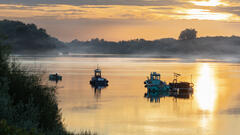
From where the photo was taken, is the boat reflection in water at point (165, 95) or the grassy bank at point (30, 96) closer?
the grassy bank at point (30, 96)

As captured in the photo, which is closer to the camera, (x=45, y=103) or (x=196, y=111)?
(x=45, y=103)

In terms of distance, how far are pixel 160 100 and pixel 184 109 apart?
11135 millimetres

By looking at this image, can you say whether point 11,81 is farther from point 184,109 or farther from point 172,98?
point 172,98

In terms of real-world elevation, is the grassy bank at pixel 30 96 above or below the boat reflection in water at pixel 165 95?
above

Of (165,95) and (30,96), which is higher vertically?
(30,96)

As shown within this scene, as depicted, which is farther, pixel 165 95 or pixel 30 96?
pixel 165 95

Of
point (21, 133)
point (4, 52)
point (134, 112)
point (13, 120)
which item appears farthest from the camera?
point (134, 112)

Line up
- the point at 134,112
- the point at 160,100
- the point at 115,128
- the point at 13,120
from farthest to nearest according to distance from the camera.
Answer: the point at 160,100
the point at 134,112
the point at 115,128
the point at 13,120

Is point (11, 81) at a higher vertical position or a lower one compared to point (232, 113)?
higher

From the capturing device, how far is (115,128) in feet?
142

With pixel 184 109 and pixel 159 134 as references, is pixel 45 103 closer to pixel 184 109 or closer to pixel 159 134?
pixel 159 134

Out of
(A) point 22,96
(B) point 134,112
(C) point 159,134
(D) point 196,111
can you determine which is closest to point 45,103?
(A) point 22,96

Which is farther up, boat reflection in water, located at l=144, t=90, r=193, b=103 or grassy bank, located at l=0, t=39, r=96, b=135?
grassy bank, located at l=0, t=39, r=96, b=135

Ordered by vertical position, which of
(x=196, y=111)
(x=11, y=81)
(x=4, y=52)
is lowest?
(x=196, y=111)
